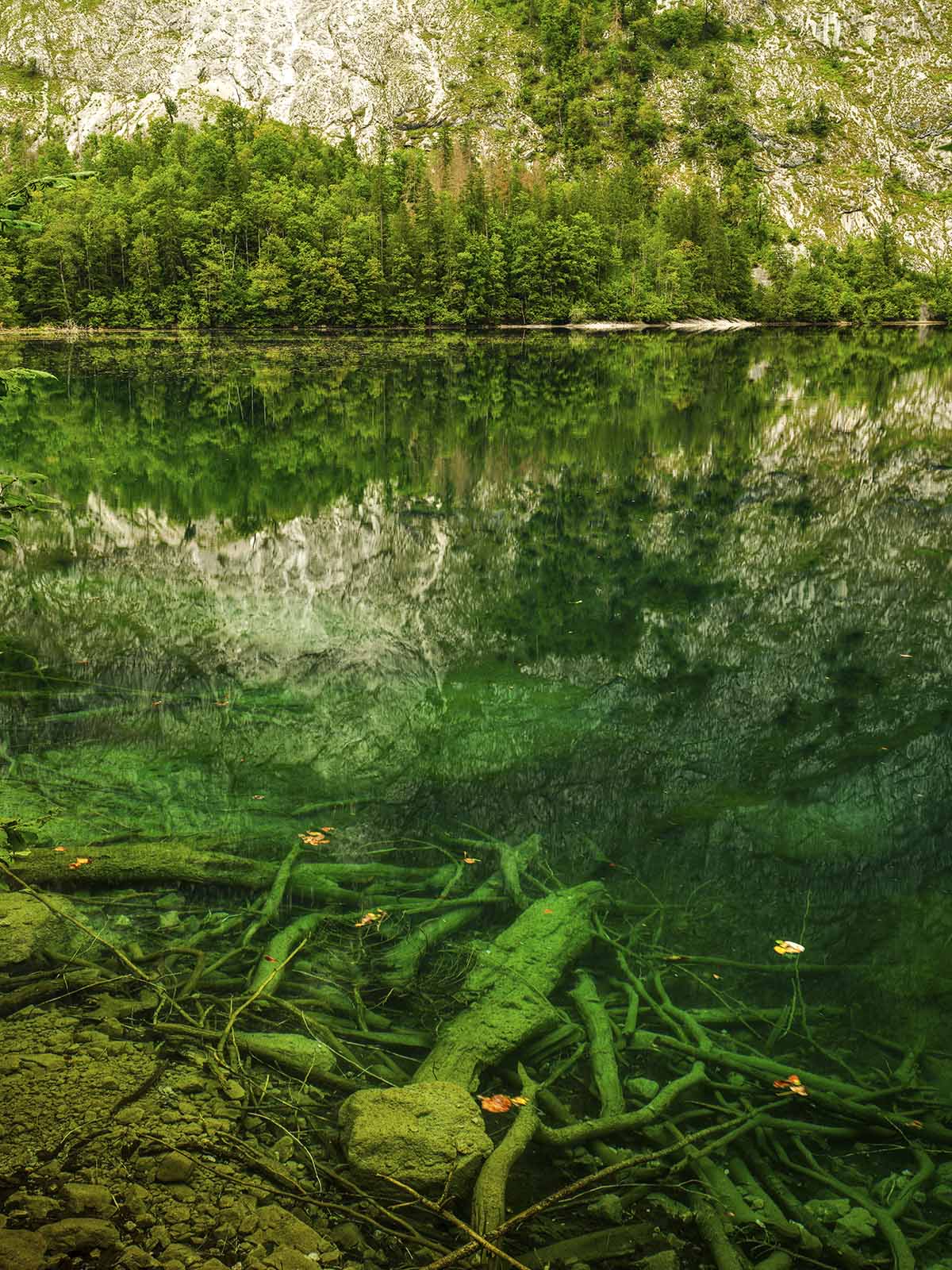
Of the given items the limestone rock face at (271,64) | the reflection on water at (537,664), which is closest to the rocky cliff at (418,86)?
the limestone rock face at (271,64)

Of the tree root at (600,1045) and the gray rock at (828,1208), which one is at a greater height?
the gray rock at (828,1208)

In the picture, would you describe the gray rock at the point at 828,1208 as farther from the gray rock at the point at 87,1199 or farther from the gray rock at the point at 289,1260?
the gray rock at the point at 87,1199

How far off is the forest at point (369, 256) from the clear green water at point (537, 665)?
2751 inches

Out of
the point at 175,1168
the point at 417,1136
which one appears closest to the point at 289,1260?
the point at 175,1168

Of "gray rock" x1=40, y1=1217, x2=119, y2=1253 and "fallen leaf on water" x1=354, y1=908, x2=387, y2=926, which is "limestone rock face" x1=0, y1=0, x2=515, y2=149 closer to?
"fallen leaf on water" x1=354, y1=908, x2=387, y2=926

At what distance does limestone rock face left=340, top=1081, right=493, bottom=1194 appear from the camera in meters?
4.04

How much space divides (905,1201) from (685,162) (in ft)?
616

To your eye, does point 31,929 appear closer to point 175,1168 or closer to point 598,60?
point 175,1168

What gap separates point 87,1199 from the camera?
3.68 meters

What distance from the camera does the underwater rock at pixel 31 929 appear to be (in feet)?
18.1

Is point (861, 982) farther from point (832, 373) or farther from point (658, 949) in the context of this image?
point (832, 373)

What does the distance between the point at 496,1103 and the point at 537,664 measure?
22.2 ft

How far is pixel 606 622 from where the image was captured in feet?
41.3

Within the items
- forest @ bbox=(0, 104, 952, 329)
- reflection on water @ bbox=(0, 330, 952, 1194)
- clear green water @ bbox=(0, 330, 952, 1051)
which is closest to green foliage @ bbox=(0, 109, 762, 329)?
forest @ bbox=(0, 104, 952, 329)
